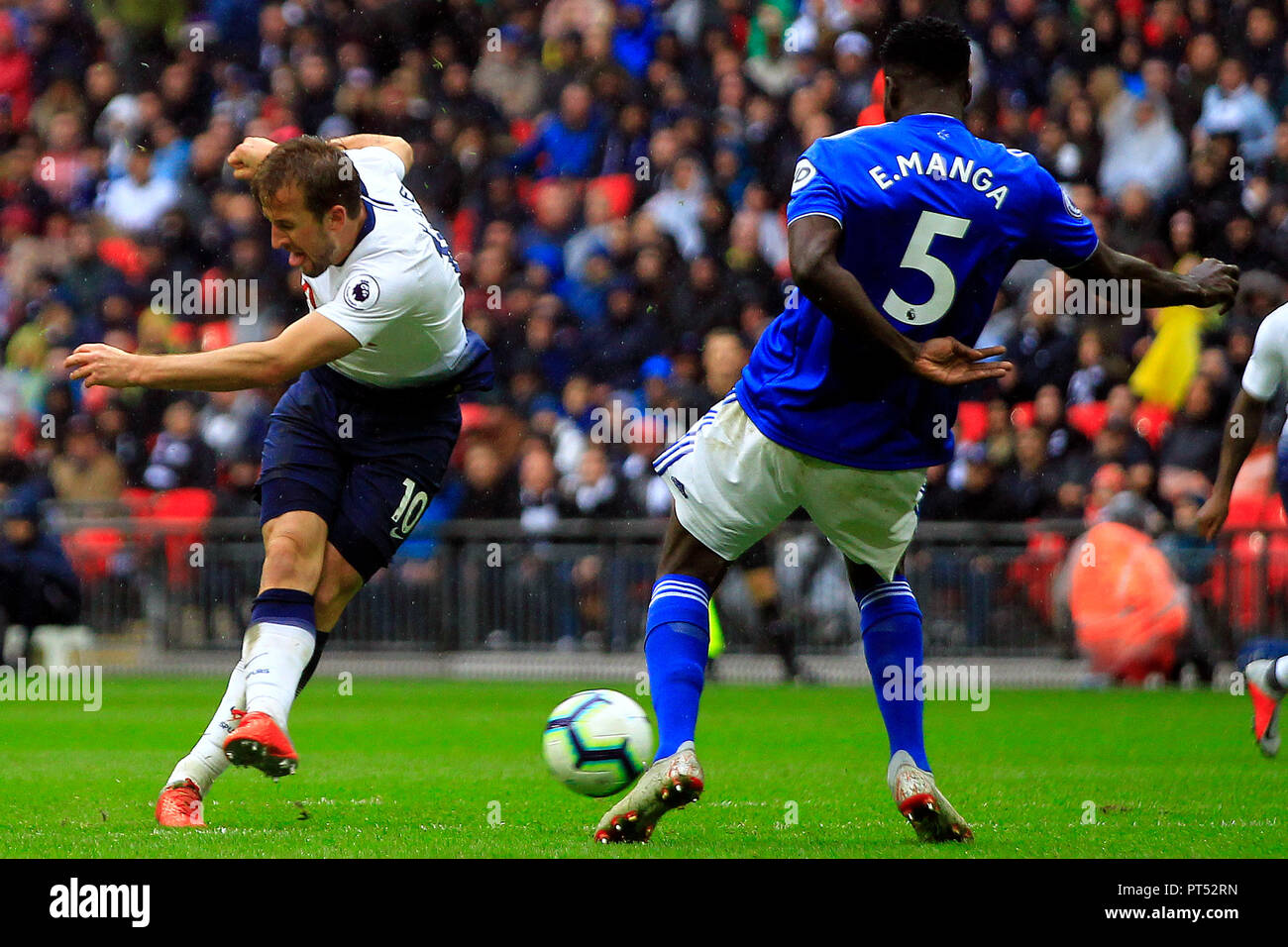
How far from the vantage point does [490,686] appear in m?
13.5

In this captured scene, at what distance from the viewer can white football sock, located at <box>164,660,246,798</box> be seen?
5836mm

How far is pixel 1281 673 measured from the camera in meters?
7.66

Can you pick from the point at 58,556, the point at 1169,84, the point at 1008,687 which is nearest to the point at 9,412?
the point at 58,556

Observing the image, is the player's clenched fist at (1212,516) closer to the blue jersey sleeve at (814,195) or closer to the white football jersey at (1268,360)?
the white football jersey at (1268,360)

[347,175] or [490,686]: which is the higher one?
[347,175]

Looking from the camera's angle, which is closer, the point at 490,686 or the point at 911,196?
the point at 911,196

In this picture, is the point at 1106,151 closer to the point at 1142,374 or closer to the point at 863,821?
the point at 1142,374

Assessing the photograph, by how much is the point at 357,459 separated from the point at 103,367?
4.21ft

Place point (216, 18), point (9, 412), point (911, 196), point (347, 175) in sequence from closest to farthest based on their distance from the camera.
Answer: point (911, 196), point (347, 175), point (9, 412), point (216, 18)

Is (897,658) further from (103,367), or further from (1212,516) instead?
(103,367)

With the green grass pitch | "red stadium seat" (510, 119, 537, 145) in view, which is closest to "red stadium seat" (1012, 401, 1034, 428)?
the green grass pitch

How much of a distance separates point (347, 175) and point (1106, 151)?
32.7 ft

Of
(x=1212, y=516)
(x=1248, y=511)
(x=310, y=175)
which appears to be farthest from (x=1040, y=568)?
(x=310, y=175)

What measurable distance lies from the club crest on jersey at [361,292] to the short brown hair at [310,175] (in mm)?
251
